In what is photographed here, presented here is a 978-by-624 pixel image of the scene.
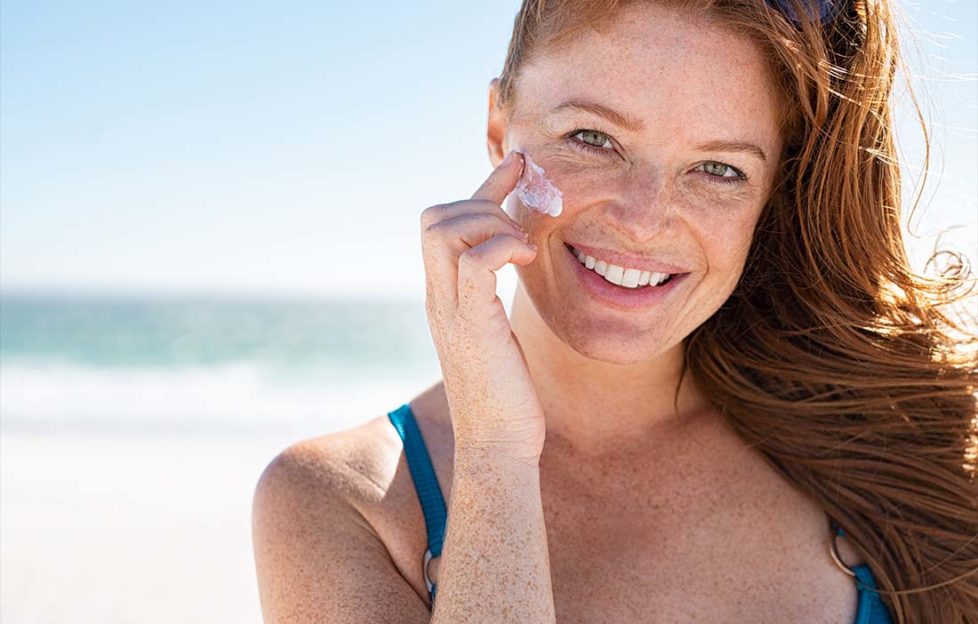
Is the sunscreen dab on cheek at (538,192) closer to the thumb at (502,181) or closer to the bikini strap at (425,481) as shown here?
the thumb at (502,181)

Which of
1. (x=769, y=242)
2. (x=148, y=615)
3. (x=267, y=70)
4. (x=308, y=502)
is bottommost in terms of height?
(x=148, y=615)

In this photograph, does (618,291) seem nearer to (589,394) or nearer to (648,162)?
(648,162)

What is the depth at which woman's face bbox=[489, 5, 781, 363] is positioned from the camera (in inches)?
83.4

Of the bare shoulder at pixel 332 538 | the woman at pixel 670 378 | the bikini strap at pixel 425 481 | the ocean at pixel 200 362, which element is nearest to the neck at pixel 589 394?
the woman at pixel 670 378

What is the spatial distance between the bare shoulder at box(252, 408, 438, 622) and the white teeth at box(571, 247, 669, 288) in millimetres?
658

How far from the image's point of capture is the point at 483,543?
6.61ft

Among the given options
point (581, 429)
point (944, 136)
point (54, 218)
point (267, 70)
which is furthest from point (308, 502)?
point (54, 218)

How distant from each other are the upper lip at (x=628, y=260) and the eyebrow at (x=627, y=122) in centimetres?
27

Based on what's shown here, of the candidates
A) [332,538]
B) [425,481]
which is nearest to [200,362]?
[425,481]

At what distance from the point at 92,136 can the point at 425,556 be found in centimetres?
2172

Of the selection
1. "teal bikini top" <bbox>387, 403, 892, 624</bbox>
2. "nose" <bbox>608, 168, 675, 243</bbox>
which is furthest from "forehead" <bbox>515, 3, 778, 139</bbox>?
"teal bikini top" <bbox>387, 403, 892, 624</bbox>

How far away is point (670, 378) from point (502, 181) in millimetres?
871

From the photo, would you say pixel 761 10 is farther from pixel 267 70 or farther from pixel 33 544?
pixel 267 70

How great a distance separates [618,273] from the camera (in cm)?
226
